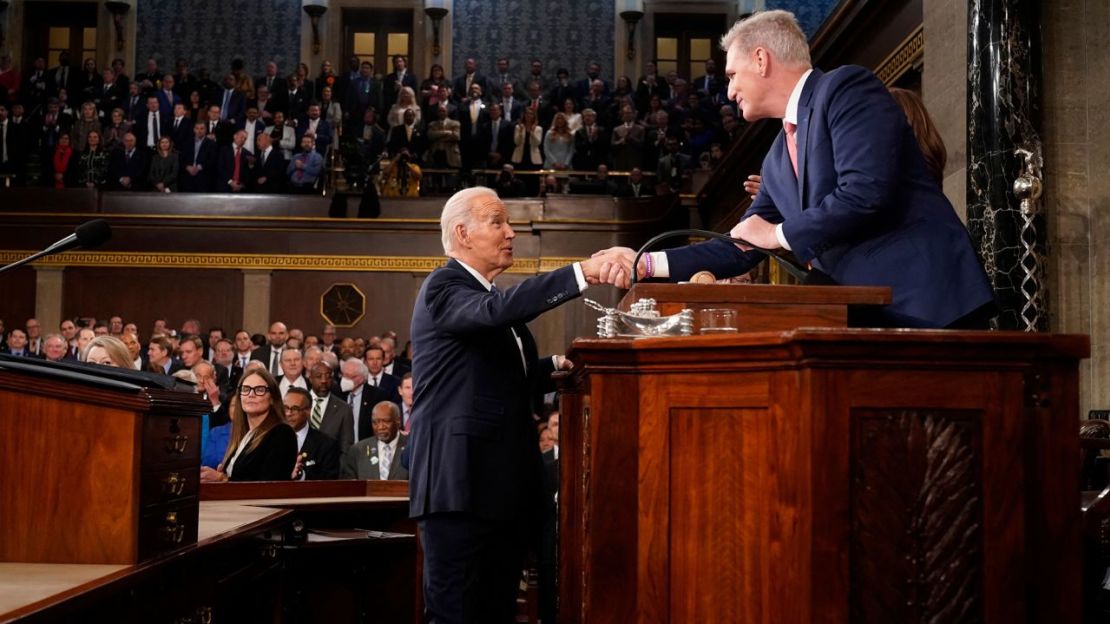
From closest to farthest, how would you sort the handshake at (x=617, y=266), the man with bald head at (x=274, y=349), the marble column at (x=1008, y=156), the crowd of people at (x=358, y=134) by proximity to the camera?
the handshake at (x=617, y=266), the marble column at (x=1008, y=156), the man with bald head at (x=274, y=349), the crowd of people at (x=358, y=134)

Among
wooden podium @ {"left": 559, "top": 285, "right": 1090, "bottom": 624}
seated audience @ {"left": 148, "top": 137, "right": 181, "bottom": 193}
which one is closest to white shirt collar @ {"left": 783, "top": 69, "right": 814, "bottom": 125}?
wooden podium @ {"left": 559, "top": 285, "right": 1090, "bottom": 624}

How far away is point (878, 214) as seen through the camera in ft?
7.91

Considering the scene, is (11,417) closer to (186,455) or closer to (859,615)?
(186,455)

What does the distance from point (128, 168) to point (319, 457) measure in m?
9.16

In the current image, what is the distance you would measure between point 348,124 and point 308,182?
1506 mm

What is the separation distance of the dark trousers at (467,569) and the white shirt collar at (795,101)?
1.23 meters

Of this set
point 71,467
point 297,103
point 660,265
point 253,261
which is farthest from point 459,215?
point 297,103

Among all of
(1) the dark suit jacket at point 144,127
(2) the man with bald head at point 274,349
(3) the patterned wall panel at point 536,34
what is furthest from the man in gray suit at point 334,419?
(3) the patterned wall panel at point 536,34

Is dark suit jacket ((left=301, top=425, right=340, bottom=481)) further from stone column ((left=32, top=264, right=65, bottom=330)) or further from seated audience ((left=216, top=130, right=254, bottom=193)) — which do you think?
stone column ((left=32, top=264, right=65, bottom=330))

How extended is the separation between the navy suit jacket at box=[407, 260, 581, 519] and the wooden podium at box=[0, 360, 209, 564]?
74 centimetres

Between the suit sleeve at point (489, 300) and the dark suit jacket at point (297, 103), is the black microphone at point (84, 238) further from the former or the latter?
the dark suit jacket at point (297, 103)

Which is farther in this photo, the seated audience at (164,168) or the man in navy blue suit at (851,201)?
the seated audience at (164,168)

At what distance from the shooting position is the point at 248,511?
420 cm

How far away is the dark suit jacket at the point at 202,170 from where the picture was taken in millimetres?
14258
